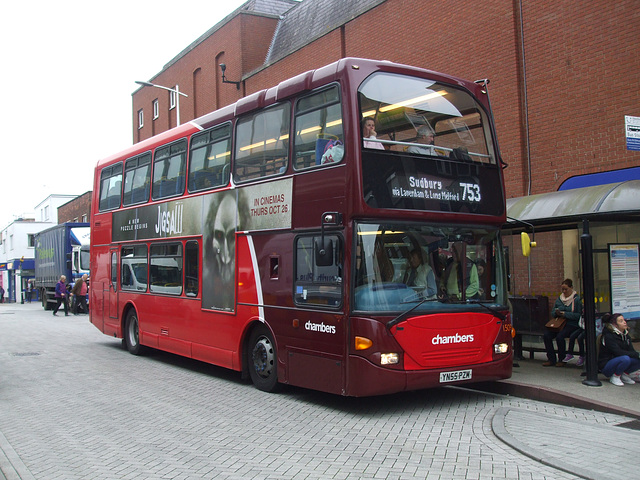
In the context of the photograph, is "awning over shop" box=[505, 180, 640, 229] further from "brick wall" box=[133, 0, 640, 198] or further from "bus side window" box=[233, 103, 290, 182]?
"bus side window" box=[233, 103, 290, 182]

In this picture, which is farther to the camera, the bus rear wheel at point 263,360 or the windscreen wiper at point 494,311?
the bus rear wheel at point 263,360

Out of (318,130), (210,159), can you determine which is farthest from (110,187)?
(318,130)

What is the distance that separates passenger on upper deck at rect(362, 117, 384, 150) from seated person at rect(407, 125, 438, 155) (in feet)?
1.76

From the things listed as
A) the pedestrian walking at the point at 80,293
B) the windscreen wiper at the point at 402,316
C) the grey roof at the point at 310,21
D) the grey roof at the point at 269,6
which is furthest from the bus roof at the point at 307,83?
the grey roof at the point at 269,6

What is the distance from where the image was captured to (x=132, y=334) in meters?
13.7

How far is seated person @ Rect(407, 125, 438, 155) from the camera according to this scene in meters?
7.88

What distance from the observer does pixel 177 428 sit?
23.5 feet

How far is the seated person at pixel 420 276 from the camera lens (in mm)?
7562

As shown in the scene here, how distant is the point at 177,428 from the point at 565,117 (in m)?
10.6

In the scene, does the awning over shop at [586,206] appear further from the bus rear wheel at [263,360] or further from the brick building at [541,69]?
the bus rear wheel at [263,360]

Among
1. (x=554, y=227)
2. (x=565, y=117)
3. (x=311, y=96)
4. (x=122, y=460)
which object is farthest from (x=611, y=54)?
(x=122, y=460)

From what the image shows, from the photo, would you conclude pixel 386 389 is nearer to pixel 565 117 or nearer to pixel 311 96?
pixel 311 96

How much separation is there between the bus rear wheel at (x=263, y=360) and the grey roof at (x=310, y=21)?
13313mm

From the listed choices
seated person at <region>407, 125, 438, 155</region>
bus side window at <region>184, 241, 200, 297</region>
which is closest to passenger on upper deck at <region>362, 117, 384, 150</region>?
seated person at <region>407, 125, 438, 155</region>
